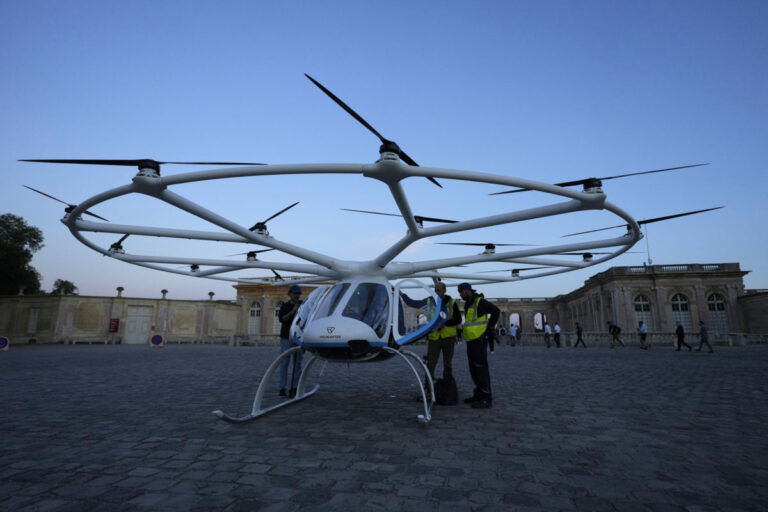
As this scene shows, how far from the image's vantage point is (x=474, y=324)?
22.8 ft

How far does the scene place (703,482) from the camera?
3303 millimetres

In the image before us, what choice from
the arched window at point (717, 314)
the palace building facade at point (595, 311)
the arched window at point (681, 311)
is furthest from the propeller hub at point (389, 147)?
the arched window at point (717, 314)

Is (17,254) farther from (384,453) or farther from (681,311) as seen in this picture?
(681,311)

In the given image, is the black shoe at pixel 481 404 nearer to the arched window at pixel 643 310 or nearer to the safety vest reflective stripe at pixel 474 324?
the safety vest reflective stripe at pixel 474 324

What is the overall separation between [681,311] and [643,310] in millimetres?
3944

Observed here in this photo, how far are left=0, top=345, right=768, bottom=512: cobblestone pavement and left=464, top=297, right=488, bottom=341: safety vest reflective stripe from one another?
1310mm

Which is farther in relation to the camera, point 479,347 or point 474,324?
point 474,324

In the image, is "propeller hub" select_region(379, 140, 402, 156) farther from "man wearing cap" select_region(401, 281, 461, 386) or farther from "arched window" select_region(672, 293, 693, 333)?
"arched window" select_region(672, 293, 693, 333)

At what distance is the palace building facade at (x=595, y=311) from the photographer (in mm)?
38469

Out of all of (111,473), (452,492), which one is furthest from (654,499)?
(111,473)

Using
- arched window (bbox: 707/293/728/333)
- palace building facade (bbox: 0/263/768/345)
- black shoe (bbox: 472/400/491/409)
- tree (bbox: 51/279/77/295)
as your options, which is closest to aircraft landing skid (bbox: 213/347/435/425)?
black shoe (bbox: 472/400/491/409)

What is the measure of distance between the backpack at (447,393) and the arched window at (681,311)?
1916 inches

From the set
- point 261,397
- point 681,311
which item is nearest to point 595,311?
point 681,311

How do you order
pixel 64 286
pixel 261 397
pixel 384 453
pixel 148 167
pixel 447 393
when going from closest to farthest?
1. pixel 384 453
2. pixel 148 167
3. pixel 261 397
4. pixel 447 393
5. pixel 64 286
